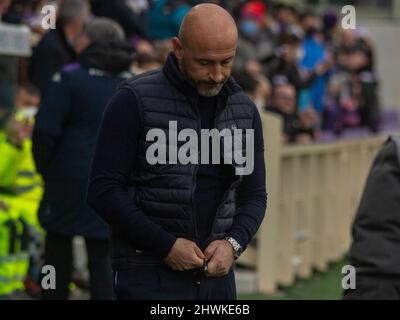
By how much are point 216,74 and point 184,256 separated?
2.29 ft

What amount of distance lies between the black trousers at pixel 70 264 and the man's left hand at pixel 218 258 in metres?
2.61

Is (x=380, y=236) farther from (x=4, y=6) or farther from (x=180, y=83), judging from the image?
(x=4, y=6)

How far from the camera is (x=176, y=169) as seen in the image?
16.3 ft

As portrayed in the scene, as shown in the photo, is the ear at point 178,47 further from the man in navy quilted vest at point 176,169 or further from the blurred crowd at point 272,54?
the blurred crowd at point 272,54

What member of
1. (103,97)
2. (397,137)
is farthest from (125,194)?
(103,97)

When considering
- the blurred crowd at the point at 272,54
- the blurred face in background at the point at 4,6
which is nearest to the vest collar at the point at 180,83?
the blurred crowd at the point at 272,54

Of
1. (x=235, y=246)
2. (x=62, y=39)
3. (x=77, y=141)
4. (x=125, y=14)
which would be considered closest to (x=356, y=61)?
(x=125, y=14)

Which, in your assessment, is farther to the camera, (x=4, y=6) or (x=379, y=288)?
(x=4, y=6)

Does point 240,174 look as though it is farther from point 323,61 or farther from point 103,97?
point 323,61

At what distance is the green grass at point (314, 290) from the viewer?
1088cm

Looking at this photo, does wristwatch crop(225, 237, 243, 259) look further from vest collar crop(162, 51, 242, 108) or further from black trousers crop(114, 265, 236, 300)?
vest collar crop(162, 51, 242, 108)

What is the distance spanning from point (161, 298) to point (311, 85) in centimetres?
1148
